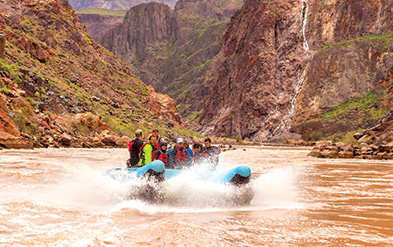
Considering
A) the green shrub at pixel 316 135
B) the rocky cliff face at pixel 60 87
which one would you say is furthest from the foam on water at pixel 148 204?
the green shrub at pixel 316 135

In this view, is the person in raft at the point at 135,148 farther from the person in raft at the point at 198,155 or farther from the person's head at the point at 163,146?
the person in raft at the point at 198,155

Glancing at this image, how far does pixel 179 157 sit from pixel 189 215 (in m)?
2.84

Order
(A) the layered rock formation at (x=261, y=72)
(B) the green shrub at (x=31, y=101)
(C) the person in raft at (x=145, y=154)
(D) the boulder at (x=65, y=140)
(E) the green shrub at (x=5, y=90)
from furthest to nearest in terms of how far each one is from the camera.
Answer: (A) the layered rock formation at (x=261, y=72), (B) the green shrub at (x=31, y=101), (D) the boulder at (x=65, y=140), (E) the green shrub at (x=5, y=90), (C) the person in raft at (x=145, y=154)

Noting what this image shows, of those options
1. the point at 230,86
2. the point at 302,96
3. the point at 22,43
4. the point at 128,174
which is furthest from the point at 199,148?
the point at 230,86

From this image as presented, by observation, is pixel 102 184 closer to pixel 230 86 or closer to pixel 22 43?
pixel 22 43

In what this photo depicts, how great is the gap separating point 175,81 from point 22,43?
14437cm

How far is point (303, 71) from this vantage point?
2977 inches

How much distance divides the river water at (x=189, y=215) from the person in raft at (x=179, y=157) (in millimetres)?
1400

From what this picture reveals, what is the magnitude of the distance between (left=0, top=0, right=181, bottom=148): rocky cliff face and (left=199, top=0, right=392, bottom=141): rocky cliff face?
23.6 meters

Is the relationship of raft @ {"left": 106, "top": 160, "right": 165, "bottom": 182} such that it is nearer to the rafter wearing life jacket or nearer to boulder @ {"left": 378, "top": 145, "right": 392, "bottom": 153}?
the rafter wearing life jacket

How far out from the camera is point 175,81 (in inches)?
A: 7303

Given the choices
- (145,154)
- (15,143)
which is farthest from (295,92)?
(145,154)

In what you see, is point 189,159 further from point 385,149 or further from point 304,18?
point 304,18

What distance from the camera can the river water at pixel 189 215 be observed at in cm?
470
